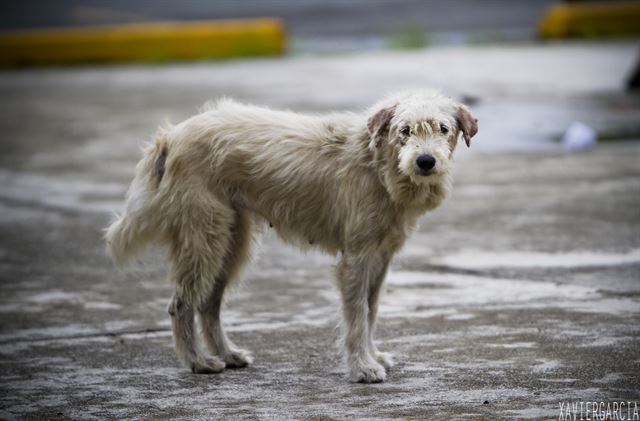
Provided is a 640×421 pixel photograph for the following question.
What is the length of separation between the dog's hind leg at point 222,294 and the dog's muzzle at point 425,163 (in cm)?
125

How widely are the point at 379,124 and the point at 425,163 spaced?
0.41 metres

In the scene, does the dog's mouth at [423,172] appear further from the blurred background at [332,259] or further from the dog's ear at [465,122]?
the blurred background at [332,259]

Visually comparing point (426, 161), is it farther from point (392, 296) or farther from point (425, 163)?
point (392, 296)

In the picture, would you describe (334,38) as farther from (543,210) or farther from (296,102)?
(543,210)

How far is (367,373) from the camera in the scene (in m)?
5.54

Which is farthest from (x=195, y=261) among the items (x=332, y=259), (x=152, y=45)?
(x=152, y=45)

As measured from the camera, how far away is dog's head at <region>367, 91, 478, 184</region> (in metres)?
5.26

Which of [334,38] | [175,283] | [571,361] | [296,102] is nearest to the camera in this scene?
[571,361]

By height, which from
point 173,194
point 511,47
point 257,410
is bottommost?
point 257,410

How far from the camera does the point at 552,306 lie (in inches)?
260

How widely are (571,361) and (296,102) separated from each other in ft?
26.6

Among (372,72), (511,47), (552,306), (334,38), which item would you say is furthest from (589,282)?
(334,38)

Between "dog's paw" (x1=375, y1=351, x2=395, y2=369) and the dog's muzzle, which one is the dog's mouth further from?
"dog's paw" (x1=375, y1=351, x2=395, y2=369)

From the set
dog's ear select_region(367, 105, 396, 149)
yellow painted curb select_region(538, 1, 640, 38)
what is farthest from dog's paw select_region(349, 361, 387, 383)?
yellow painted curb select_region(538, 1, 640, 38)
